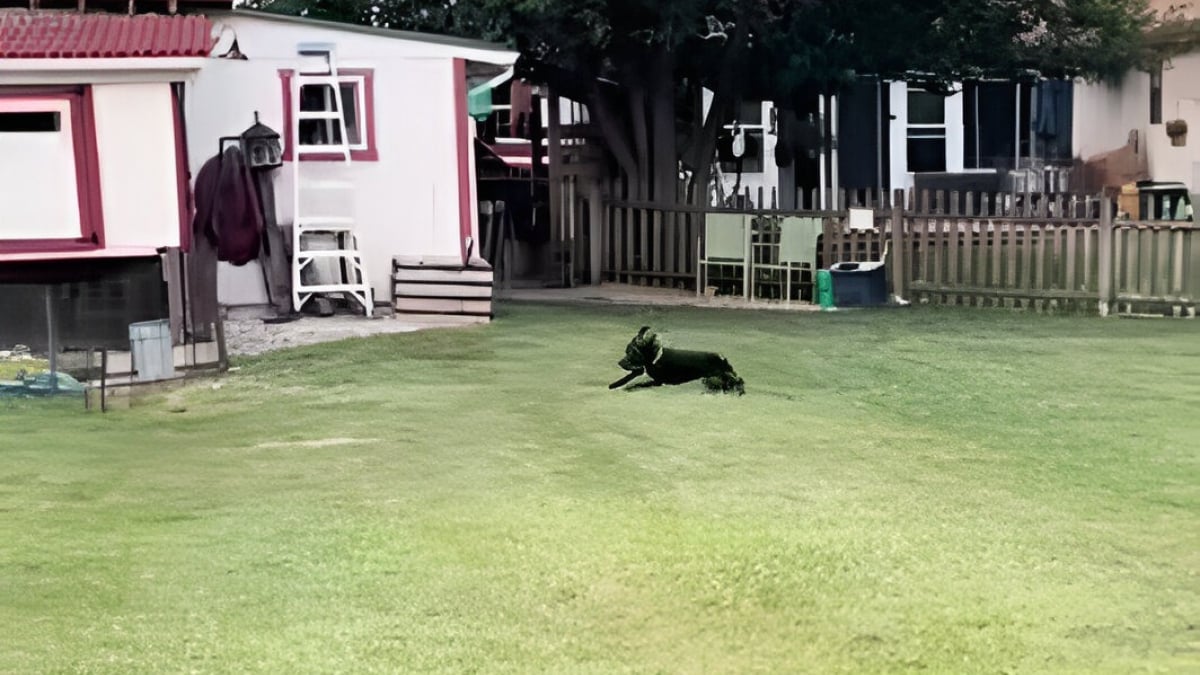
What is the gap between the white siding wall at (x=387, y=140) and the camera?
2048cm

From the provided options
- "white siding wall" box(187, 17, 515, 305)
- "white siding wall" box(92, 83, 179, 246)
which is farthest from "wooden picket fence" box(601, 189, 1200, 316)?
"white siding wall" box(92, 83, 179, 246)

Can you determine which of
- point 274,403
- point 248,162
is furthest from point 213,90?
point 274,403

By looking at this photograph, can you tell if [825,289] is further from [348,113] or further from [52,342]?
[52,342]

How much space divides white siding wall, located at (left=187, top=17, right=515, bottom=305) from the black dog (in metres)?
7.08

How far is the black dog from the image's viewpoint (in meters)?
14.3

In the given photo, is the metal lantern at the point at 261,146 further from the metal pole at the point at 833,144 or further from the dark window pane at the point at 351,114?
the metal pole at the point at 833,144

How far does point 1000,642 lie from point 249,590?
335 cm

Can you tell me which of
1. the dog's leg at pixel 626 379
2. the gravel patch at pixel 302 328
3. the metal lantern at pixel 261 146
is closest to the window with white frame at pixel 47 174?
the gravel patch at pixel 302 328

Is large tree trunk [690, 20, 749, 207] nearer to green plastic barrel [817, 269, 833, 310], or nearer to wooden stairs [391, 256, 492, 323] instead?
green plastic barrel [817, 269, 833, 310]

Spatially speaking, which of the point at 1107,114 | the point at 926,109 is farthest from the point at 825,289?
the point at 1107,114

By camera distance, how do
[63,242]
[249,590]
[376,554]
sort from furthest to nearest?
[63,242], [376,554], [249,590]

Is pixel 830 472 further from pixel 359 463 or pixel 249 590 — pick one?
pixel 249 590

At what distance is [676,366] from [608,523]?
5002 millimetres

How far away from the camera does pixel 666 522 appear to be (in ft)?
31.3
